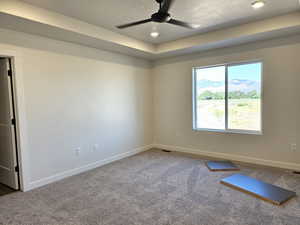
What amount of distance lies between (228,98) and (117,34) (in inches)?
Result: 112

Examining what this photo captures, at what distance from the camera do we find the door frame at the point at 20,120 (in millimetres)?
3004

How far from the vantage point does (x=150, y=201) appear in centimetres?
273

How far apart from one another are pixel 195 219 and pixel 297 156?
2724mm

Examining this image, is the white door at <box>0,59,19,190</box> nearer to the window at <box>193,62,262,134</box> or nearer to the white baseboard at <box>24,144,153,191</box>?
the white baseboard at <box>24,144,153,191</box>

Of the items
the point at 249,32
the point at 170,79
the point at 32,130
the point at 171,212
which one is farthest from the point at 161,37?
the point at 171,212

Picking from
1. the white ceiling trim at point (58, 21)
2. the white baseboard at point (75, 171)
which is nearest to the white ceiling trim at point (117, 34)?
the white ceiling trim at point (58, 21)

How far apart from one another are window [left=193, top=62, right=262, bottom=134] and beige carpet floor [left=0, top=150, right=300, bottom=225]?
109cm

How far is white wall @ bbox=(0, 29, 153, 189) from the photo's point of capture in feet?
10.5

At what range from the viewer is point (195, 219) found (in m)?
2.31

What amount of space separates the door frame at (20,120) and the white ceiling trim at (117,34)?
0.55m

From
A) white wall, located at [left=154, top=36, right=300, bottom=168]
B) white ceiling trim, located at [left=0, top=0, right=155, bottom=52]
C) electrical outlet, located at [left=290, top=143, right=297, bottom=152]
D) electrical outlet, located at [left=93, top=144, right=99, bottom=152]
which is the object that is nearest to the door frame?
white ceiling trim, located at [left=0, top=0, right=155, bottom=52]

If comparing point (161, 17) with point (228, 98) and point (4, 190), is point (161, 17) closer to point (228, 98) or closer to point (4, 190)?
point (228, 98)

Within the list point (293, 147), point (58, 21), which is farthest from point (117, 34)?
point (293, 147)

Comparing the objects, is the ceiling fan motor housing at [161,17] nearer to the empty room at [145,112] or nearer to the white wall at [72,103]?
the empty room at [145,112]
